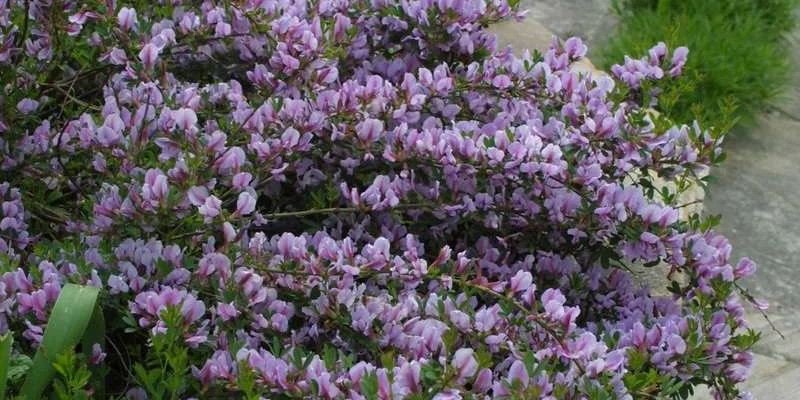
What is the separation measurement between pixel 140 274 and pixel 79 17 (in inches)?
22.9

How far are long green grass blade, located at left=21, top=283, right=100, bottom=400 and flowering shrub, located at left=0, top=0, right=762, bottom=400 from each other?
0.04 meters

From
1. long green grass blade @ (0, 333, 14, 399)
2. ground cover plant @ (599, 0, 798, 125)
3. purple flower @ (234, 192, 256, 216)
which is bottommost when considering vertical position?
ground cover plant @ (599, 0, 798, 125)

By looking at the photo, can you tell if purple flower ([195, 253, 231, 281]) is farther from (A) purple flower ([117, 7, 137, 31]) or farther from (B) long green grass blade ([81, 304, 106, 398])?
(A) purple flower ([117, 7, 137, 31])

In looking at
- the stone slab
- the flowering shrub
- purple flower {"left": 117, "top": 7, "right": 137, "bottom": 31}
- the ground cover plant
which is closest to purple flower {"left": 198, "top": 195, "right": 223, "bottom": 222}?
the flowering shrub

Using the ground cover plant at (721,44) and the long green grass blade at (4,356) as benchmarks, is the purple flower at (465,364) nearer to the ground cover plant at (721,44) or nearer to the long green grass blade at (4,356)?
the long green grass blade at (4,356)

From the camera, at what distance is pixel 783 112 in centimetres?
503

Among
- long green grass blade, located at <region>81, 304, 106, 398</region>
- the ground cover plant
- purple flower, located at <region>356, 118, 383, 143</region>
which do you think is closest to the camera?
long green grass blade, located at <region>81, 304, 106, 398</region>

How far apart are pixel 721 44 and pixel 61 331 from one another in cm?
345

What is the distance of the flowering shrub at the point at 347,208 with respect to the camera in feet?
5.63

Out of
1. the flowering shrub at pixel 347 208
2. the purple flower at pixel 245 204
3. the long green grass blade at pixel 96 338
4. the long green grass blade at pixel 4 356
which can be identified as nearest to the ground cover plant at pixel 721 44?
the flowering shrub at pixel 347 208

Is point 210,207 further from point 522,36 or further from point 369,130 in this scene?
point 522,36

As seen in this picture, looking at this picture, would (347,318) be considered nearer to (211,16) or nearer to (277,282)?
(277,282)

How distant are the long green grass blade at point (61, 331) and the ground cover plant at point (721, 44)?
9.64 ft

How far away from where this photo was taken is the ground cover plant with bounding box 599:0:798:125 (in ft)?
14.6
